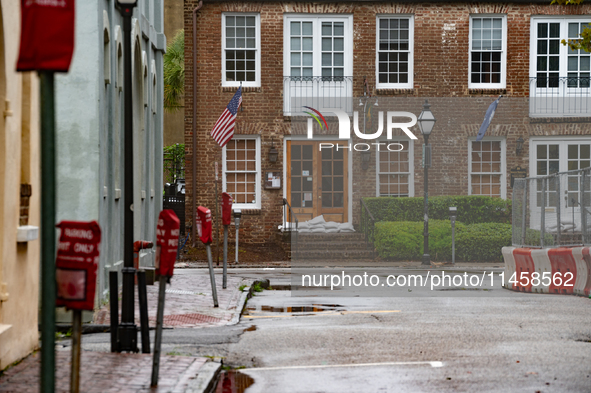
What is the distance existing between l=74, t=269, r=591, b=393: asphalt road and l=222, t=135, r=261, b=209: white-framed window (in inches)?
487

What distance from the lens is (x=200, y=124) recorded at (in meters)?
25.0

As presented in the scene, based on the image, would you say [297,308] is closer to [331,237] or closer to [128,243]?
[128,243]

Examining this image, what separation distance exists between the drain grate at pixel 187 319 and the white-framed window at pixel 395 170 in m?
15.4

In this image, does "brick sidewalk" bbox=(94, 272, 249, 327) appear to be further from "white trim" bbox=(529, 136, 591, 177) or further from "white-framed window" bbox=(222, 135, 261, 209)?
"white trim" bbox=(529, 136, 591, 177)

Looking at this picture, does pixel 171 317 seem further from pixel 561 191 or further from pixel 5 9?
pixel 561 191

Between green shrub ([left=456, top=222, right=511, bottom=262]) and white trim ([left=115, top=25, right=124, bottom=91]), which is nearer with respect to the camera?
white trim ([left=115, top=25, right=124, bottom=91])

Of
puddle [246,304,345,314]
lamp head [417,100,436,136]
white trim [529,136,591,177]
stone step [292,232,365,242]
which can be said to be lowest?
puddle [246,304,345,314]

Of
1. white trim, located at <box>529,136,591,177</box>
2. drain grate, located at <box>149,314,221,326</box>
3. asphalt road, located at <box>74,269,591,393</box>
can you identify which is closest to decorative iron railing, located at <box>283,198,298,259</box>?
white trim, located at <box>529,136,591,177</box>

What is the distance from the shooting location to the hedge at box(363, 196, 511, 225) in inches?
962

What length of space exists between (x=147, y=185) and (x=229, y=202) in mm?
3510

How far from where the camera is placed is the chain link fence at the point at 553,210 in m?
14.0

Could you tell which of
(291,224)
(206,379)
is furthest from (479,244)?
(206,379)

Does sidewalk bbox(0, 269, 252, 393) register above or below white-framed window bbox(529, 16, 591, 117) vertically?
below

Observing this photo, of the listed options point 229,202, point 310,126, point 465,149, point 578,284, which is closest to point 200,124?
point 310,126
